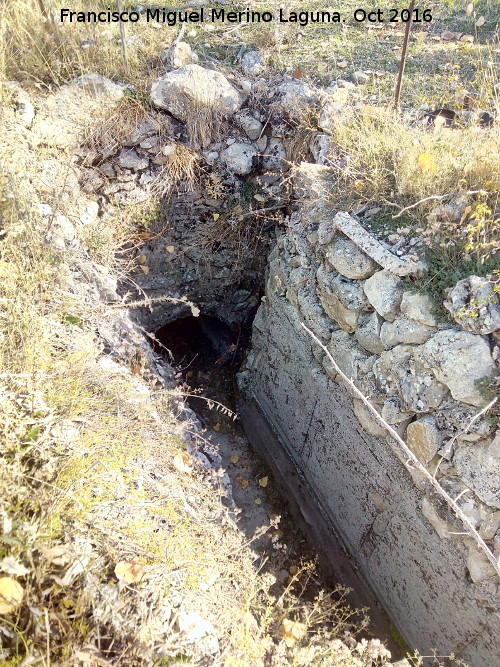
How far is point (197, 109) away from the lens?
12.9 ft

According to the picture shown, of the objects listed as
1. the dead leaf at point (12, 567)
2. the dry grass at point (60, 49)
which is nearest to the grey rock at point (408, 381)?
the dead leaf at point (12, 567)

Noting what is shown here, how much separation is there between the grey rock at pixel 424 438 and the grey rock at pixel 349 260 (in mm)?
963

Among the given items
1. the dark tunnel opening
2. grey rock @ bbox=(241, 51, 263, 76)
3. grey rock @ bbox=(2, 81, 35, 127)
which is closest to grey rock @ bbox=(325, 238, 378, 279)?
the dark tunnel opening

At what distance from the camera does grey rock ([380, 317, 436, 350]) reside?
8.43 feet

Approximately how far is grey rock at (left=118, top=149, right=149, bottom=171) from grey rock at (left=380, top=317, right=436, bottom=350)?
2536 mm

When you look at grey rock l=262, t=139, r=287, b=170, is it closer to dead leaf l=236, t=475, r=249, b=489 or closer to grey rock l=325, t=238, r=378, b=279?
grey rock l=325, t=238, r=378, b=279

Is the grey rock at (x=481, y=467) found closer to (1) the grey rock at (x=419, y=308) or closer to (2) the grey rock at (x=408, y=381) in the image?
(2) the grey rock at (x=408, y=381)

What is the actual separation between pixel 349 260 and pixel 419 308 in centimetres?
58

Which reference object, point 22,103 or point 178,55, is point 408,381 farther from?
point 22,103

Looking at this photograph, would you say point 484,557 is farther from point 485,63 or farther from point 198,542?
point 485,63

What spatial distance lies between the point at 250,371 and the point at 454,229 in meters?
2.51

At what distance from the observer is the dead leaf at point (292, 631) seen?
218cm

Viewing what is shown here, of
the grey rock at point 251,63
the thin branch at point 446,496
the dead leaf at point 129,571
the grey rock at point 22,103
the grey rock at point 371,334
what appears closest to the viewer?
the dead leaf at point 129,571

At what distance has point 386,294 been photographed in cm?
273
